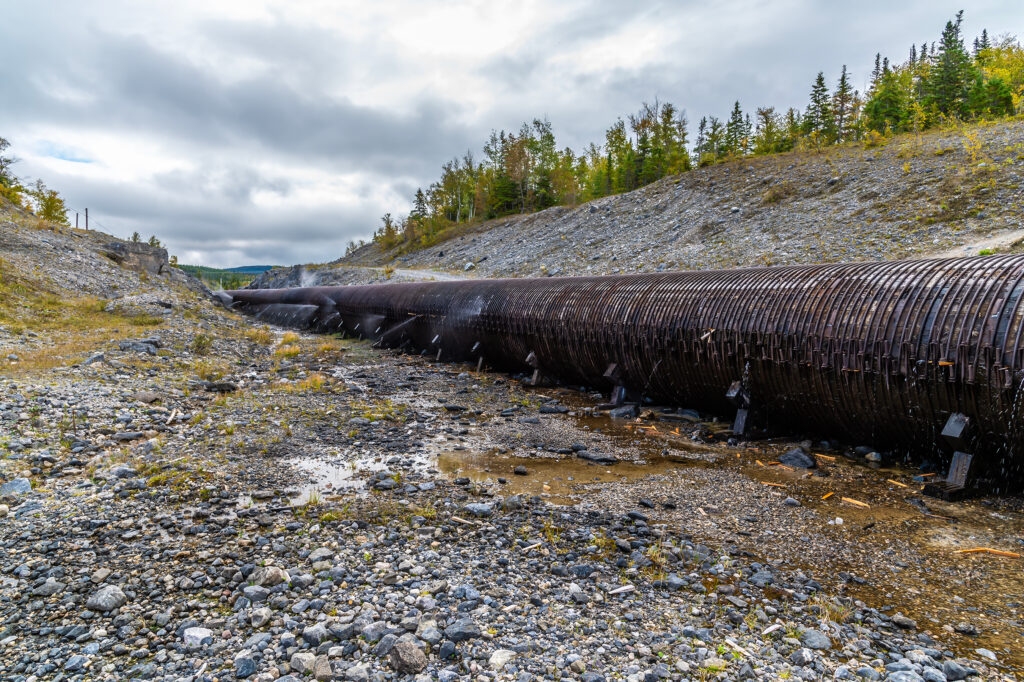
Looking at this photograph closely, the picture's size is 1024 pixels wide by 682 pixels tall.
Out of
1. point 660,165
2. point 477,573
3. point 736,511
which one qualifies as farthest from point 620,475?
point 660,165

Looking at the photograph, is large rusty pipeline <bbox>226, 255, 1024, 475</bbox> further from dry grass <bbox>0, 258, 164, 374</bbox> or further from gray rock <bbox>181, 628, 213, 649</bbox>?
dry grass <bbox>0, 258, 164, 374</bbox>

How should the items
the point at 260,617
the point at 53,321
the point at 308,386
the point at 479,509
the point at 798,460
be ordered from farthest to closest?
the point at 53,321 → the point at 308,386 → the point at 798,460 → the point at 479,509 → the point at 260,617

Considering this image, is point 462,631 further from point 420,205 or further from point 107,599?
point 420,205

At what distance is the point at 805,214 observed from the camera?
80.3 ft

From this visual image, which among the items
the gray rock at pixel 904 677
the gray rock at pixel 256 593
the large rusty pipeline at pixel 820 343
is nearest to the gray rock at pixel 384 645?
the gray rock at pixel 256 593

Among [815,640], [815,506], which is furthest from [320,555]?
[815,506]

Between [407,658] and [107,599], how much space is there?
196 cm

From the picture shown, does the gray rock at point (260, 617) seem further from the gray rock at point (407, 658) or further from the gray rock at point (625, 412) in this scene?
the gray rock at point (625, 412)

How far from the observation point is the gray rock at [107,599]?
118 inches

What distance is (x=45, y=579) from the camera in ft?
10.7

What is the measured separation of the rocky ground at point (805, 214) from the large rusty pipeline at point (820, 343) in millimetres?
12728

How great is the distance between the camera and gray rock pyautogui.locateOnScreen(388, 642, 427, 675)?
2.54 metres

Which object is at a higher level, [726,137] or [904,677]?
[726,137]

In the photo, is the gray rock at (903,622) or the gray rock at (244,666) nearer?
the gray rock at (244,666)
